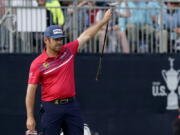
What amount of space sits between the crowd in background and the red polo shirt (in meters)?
3.45

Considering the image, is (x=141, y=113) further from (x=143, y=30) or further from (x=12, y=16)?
(x=12, y=16)

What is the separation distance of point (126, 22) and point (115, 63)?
0.85 meters

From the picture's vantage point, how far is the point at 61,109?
8.31 m

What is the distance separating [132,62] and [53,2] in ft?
6.65

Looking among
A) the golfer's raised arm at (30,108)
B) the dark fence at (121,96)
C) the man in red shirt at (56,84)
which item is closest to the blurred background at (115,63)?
the dark fence at (121,96)

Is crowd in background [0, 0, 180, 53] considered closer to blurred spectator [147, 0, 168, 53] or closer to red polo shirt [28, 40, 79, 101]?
blurred spectator [147, 0, 168, 53]

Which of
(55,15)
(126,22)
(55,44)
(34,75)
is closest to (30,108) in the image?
(34,75)

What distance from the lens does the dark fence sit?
11797 millimetres

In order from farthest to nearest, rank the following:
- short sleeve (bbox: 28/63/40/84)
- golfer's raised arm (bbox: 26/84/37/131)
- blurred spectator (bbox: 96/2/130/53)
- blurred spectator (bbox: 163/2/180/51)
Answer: blurred spectator (bbox: 163/2/180/51)
blurred spectator (bbox: 96/2/130/53)
short sleeve (bbox: 28/63/40/84)
golfer's raised arm (bbox: 26/84/37/131)

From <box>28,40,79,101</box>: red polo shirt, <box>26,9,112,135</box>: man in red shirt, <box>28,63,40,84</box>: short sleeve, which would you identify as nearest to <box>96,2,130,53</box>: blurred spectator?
<box>26,9,112,135</box>: man in red shirt

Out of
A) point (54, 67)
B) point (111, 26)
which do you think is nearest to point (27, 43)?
point (111, 26)

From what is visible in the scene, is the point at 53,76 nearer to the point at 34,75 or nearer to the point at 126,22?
the point at 34,75

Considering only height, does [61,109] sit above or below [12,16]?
below

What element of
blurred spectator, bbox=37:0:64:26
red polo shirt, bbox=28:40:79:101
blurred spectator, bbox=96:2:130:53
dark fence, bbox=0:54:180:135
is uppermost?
blurred spectator, bbox=37:0:64:26
